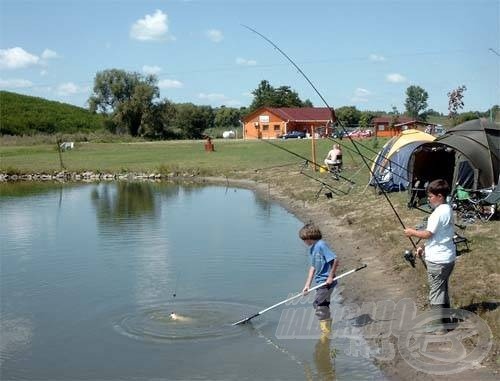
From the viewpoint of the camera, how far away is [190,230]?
60.6ft

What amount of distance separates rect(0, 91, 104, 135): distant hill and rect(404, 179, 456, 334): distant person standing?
85296 millimetres

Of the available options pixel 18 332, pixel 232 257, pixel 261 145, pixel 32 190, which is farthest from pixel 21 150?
pixel 18 332

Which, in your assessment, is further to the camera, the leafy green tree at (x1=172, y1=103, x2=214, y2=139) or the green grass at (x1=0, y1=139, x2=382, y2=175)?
the leafy green tree at (x1=172, y1=103, x2=214, y2=139)

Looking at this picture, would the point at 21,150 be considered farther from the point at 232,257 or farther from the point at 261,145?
the point at 232,257

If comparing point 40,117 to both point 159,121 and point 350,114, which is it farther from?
point 350,114


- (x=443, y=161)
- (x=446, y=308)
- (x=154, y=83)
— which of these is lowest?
(x=446, y=308)

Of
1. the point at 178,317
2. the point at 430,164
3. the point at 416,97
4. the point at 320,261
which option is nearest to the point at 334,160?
the point at 430,164

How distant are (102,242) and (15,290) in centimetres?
492

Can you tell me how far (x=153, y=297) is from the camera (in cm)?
1087

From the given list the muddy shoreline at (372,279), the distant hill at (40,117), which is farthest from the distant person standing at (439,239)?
the distant hill at (40,117)

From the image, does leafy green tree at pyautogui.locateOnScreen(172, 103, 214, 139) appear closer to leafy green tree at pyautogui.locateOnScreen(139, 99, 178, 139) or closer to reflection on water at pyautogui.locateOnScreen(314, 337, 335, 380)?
leafy green tree at pyautogui.locateOnScreen(139, 99, 178, 139)

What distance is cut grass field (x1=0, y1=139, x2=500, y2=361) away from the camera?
9.34m

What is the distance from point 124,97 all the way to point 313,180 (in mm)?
61133

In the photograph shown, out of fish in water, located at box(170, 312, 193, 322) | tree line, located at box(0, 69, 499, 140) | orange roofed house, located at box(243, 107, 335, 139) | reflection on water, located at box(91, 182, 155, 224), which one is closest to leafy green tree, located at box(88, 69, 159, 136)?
tree line, located at box(0, 69, 499, 140)
